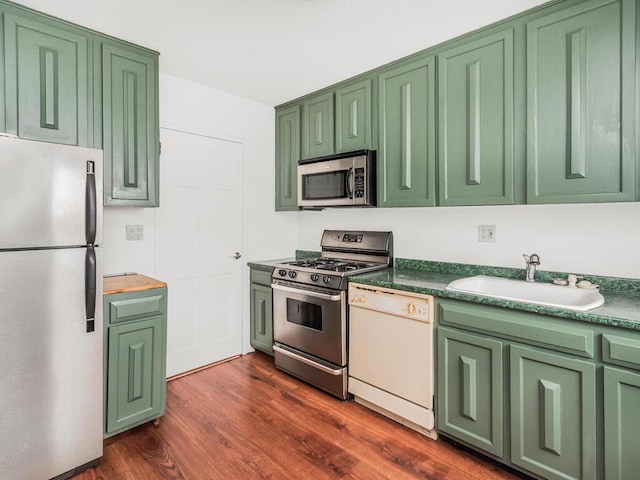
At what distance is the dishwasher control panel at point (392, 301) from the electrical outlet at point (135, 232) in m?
1.66

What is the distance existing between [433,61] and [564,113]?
2.97 feet

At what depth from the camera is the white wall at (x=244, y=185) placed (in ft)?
8.61

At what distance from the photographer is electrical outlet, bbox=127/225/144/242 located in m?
2.65

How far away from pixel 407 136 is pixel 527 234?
1.03 metres

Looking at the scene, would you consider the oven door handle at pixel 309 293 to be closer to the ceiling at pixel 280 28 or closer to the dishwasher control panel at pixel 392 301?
the dishwasher control panel at pixel 392 301

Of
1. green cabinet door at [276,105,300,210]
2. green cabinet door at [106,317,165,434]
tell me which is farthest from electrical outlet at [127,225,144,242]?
green cabinet door at [276,105,300,210]

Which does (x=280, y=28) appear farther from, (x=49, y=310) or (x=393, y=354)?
(x=393, y=354)

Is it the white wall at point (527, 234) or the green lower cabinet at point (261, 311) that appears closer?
the white wall at point (527, 234)

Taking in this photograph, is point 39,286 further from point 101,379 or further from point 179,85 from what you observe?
point 179,85

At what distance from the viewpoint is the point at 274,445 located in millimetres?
2055

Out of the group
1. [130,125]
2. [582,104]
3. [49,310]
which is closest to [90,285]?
[49,310]

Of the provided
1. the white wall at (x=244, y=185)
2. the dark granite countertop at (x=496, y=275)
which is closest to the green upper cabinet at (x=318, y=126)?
the white wall at (x=244, y=185)

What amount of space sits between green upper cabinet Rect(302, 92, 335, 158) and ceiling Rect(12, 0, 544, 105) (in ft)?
1.03

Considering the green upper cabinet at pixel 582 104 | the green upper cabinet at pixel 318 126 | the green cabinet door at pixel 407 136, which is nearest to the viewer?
the green upper cabinet at pixel 582 104
